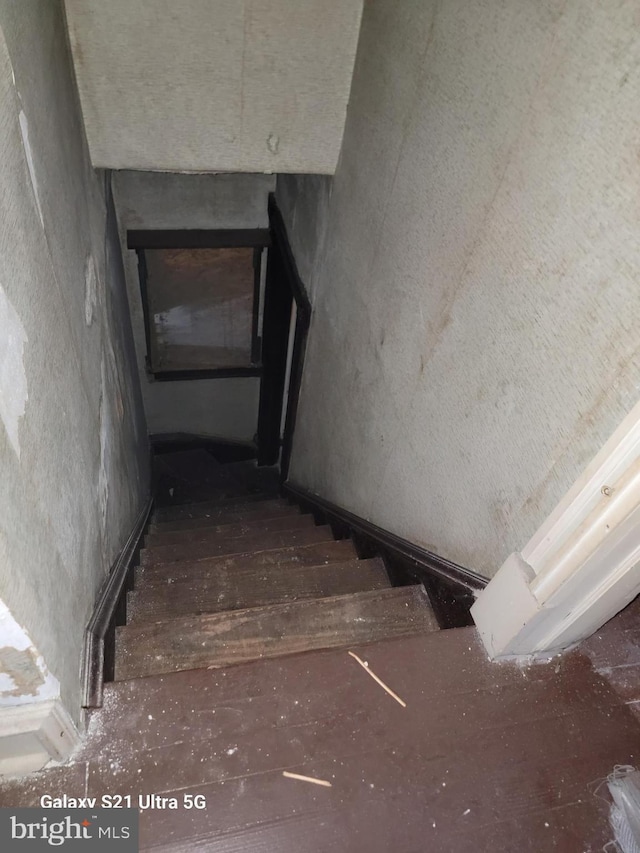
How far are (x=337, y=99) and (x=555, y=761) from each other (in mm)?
2244

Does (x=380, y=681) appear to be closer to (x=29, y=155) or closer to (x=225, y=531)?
(x=29, y=155)

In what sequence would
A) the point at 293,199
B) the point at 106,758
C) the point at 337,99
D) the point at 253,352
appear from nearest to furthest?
1. the point at 106,758
2. the point at 337,99
3. the point at 293,199
4. the point at 253,352

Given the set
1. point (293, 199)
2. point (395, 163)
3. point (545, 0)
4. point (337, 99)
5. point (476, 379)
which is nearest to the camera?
point (545, 0)

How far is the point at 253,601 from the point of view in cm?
184

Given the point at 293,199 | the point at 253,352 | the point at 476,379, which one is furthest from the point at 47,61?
the point at 253,352

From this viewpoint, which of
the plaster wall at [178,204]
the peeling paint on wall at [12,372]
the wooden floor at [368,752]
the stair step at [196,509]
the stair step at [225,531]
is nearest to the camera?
the peeling paint on wall at [12,372]

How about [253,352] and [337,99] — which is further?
[253,352]

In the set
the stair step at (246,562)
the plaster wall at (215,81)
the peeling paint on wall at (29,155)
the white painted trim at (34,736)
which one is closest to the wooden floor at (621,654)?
the stair step at (246,562)

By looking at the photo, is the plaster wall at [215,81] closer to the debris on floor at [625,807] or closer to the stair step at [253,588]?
the stair step at [253,588]

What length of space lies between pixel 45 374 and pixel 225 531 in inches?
71.8

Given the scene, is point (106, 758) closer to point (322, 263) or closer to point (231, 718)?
point (231, 718)

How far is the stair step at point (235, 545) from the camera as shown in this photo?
245cm

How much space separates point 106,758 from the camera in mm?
1148

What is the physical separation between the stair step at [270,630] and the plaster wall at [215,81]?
5.71 ft
